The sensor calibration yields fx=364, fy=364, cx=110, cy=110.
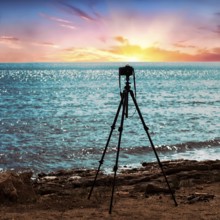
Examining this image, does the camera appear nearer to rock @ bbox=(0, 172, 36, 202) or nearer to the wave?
rock @ bbox=(0, 172, 36, 202)

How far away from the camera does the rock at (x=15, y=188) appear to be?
874cm

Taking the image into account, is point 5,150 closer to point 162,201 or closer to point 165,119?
point 162,201

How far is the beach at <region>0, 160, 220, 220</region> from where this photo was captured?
7730mm

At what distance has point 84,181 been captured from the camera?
11.4 m

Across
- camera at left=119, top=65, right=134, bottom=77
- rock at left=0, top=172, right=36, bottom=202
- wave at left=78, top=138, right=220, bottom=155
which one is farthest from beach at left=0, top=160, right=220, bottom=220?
wave at left=78, top=138, right=220, bottom=155

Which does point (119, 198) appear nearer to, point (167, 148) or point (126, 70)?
point (126, 70)

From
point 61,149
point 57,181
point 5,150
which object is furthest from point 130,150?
point 57,181

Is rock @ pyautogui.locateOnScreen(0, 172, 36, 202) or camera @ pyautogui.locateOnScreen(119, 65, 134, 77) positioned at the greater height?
camera @ pyautogui.locateOnScreen(119, 65, 134, 77)

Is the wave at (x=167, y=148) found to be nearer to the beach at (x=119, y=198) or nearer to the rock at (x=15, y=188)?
the beach at (x=119, y=198)

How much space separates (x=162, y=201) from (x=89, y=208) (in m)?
1.78

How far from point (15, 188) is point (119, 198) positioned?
8.55 feet

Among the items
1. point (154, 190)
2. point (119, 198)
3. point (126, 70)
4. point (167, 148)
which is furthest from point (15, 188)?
point (167, 148)

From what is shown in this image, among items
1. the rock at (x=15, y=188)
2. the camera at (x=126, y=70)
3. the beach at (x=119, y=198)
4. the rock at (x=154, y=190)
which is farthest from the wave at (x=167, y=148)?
the camera at (x=126, y=70)

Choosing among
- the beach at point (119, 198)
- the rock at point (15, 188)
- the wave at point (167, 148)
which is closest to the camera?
the beach at point (119, 198)
